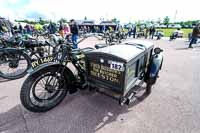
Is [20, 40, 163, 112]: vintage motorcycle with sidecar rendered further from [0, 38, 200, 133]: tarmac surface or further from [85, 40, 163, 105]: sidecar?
[0, 38, 200, 133]: tarmac surface

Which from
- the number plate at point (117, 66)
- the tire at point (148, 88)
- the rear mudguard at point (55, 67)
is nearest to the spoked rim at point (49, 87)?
the rear mudguard at point (55, 67)

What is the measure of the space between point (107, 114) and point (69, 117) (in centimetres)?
67

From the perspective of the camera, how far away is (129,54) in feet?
7.24

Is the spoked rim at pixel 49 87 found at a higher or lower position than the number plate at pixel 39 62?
lower

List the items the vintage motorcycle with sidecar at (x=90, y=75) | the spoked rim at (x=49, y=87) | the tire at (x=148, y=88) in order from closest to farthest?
the vintage motorcycle with sidecar at (x=90, y=75)
the spoked rim at (x=49, y=87)
the tire at (x=148, y=88)

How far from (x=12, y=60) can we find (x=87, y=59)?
9.45 ft

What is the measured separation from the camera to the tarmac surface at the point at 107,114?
213 cm

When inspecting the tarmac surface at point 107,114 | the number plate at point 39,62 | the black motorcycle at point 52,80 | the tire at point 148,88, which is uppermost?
the number plate at point 39,62

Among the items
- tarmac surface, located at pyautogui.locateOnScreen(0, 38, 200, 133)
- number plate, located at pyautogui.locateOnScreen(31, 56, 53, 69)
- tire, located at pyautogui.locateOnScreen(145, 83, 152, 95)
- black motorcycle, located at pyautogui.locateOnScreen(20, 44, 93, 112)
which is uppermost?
number plate, located at pyautogui.locateOnScreen(31, 56, 53, 69)

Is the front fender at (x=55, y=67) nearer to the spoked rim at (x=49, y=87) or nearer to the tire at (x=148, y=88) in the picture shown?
the spoked rim at (x=49, y=87)

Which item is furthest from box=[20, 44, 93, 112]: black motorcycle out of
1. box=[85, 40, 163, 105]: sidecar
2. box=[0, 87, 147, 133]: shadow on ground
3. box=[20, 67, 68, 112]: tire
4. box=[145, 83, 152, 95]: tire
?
box=[145, 83, 152, 95]: tire

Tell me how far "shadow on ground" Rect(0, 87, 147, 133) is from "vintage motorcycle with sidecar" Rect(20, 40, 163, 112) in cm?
19

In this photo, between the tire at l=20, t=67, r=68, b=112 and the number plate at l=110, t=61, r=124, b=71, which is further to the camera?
the tire at l=20, t=67, r=68, b=112

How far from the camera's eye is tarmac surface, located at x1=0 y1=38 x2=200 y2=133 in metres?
2.13
